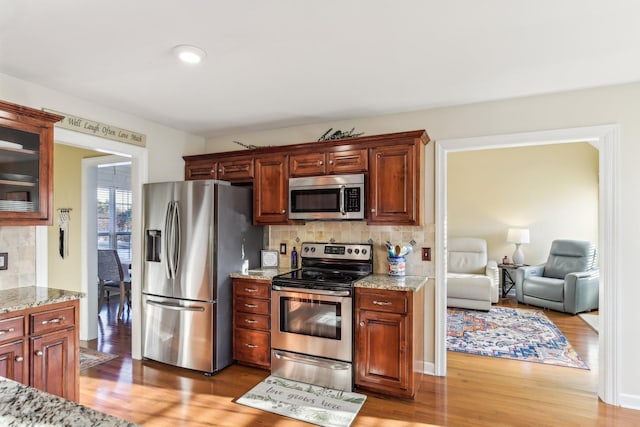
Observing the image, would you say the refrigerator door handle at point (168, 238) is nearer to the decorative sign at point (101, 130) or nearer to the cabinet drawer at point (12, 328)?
the decorative sign at point (101, 130)

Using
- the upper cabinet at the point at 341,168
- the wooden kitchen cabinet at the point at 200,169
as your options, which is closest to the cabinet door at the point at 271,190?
the upper cabinet at the point at 341,168

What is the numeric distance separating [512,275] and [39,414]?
22.5 ft

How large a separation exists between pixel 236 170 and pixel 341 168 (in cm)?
119

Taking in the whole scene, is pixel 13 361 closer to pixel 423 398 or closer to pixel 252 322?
pixel 252 322

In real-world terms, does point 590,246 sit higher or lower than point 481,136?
lower

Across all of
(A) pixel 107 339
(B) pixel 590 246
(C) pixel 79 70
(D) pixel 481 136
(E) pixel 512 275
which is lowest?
(A) pixel 107 339

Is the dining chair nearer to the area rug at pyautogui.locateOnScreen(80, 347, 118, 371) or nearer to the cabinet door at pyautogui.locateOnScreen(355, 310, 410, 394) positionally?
the area rug at pyautogui.locateOnScreen(80, 347, 118, 371)

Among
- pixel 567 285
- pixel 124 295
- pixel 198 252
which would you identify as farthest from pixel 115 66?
pixel 567 285

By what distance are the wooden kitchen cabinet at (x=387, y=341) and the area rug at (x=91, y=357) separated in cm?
251

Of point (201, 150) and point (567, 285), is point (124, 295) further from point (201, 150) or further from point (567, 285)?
point (567, 285)

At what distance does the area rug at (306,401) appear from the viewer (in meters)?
2.53

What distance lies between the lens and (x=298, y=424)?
2459 millimetres

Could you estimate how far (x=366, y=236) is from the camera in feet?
11.7

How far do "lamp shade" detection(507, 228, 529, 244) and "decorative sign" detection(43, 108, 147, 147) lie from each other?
581 cm
